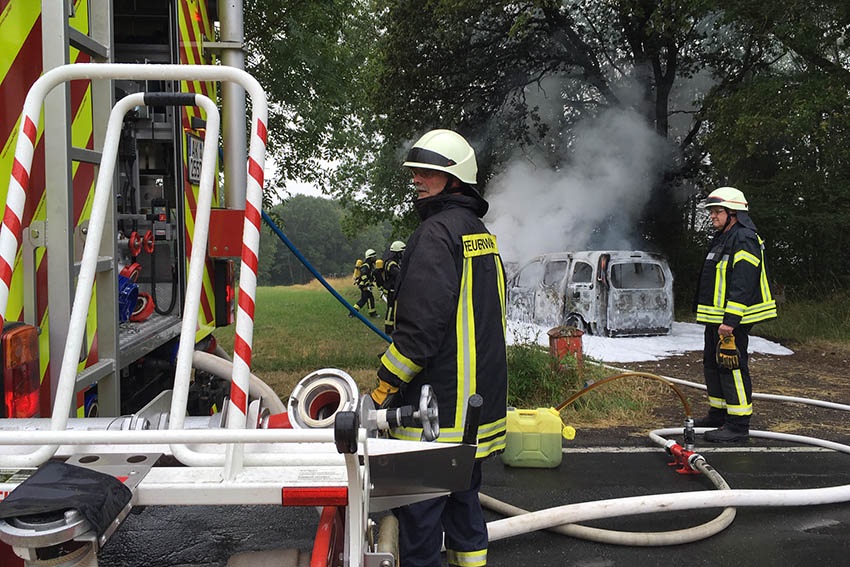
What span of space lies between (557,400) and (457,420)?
382cm

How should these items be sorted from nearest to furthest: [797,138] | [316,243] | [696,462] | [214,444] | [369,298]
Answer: [214,444] → [696,462] → [797,138] → [369,298] → [316,243]

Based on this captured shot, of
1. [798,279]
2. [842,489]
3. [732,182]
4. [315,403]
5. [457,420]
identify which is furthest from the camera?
[732,182]

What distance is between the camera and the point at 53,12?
2072mm

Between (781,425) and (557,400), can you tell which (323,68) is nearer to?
(557,400)

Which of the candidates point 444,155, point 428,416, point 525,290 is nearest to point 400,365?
point 428,416

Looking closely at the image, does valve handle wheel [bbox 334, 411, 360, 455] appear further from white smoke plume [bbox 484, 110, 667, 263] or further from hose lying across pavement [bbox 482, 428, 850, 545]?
white smoke plume [bbox 484, 110, 667, 263]

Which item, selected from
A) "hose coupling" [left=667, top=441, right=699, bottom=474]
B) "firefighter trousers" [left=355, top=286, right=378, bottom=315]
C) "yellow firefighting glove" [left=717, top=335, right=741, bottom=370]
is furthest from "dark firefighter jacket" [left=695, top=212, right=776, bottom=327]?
"firefighter trousers" [left=355, top=286, right=378, bottom=315]

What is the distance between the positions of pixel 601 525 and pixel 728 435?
6.70 feet

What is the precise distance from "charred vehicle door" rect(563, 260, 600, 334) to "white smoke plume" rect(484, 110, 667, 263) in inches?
163

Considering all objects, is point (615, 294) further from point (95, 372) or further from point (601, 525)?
point (95, 372)

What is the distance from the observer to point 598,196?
15836 mm

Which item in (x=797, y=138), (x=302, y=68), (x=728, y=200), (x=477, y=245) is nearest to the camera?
(x=477, y=245)

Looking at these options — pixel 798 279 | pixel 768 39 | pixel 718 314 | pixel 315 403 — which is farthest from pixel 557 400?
pixel 798 279

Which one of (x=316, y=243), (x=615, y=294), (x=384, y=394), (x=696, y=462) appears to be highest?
(x=384, y=394)
